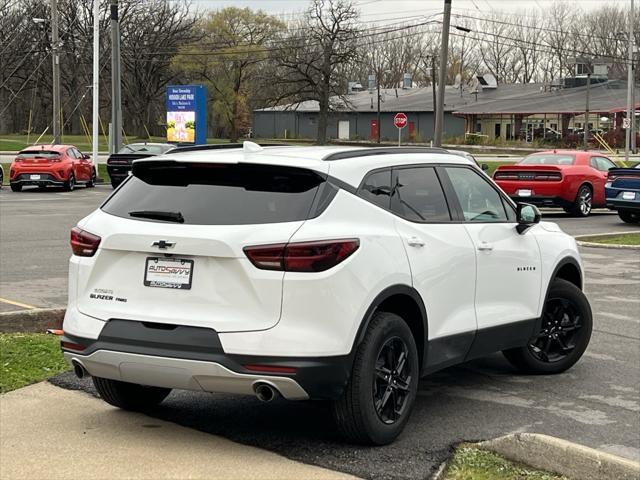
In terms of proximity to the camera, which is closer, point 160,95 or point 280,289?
point 280,289

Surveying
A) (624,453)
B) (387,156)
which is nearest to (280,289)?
(387,156)

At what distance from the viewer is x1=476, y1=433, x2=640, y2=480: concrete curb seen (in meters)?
4.93

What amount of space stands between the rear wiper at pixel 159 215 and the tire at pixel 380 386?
4.06ft

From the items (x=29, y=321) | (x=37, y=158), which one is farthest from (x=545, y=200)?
(x=29, y=321)

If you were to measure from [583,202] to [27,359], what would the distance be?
19.8m

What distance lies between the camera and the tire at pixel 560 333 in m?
7.70

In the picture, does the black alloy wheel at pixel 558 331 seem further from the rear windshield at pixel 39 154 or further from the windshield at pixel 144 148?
the rear windshield at pixel 39 154

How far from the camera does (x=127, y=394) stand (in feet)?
20.2

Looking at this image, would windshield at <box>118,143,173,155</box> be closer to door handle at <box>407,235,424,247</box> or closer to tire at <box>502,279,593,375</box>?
tire at <box>502,279,593,375</box>

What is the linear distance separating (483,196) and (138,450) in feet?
10.4

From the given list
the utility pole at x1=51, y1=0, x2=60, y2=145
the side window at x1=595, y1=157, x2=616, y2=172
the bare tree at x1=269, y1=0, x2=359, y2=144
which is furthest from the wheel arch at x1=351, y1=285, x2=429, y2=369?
the bare tree at x1=269, y1=0, x2=359, y2=144

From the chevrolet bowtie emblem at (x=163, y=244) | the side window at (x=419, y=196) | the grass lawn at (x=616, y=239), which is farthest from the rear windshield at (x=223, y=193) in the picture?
the grass lawn at (x=616, y=239)

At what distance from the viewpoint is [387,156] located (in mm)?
6156

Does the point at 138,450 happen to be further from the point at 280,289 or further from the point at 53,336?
the point at 53,336
